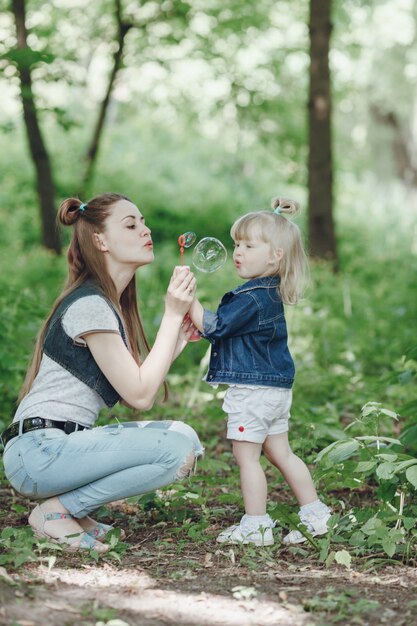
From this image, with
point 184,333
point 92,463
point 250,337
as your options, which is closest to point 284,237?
point 250,337

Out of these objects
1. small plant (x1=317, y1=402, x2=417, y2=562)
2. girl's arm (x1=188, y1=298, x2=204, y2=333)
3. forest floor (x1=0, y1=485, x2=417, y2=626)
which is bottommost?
forest floor (x1=0, y1=485, x2=417, y2=626)

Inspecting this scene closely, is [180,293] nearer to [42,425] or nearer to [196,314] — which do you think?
[196,314]

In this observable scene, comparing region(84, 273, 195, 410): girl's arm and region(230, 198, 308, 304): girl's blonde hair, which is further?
region(230, 198, 308, 304): girl's blonde hair

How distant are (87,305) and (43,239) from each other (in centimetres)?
874

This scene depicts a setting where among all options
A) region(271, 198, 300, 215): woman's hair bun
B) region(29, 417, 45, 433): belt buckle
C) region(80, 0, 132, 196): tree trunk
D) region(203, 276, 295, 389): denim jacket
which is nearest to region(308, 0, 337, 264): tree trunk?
region(80, 0, 132, 196): tree trunk

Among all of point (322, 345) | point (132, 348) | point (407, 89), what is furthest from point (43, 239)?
point (407, 89)

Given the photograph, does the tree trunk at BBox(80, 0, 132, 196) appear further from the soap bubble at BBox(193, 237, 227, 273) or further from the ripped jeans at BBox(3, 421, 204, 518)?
the ripped jeans at BBox(3, 421, 204, 518)

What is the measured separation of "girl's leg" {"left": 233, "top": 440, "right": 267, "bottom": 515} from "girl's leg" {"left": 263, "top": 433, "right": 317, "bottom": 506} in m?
0.10

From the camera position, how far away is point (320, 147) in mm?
10352

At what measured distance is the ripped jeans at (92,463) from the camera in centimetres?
330

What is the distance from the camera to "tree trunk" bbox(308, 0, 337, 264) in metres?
10.1

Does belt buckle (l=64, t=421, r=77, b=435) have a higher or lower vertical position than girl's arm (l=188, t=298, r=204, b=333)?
lower

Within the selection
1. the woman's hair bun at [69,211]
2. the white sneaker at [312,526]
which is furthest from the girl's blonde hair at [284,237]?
the white sneaker at [312,526]

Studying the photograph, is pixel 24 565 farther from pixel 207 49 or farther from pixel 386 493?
pixel 207 49
